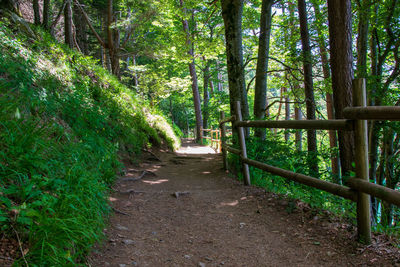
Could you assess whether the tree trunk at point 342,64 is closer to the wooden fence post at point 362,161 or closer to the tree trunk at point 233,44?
the tree trunk at point 233,44

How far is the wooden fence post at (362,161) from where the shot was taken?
7.56 feet

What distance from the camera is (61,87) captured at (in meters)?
4.98

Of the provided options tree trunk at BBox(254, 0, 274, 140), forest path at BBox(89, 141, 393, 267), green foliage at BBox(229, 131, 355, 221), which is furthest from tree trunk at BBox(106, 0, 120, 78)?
forest path at BBox(89, 141, 393, 267)

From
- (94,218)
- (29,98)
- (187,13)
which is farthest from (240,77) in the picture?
(187,13)

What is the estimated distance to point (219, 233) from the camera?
117 inches

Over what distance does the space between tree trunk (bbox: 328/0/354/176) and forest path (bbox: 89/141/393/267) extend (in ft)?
6.16

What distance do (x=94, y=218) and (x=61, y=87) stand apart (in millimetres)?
3494

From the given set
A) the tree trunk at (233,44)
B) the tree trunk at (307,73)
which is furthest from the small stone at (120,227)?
the tree trunk at (307,73)

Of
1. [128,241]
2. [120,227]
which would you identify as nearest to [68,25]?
[120,227]

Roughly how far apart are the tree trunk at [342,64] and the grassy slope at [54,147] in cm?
428

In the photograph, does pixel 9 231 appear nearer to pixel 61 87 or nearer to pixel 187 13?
pixel 61 87

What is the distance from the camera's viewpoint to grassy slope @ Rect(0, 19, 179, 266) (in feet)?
5.87

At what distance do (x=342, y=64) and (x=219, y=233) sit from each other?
157 inches

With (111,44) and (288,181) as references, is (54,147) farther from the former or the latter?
(111,44)
